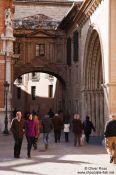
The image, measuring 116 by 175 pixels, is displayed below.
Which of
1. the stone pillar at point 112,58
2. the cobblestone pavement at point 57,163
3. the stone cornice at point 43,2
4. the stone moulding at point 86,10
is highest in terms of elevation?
the stone cornice at point 43,2

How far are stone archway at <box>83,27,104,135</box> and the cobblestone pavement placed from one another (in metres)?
13.2

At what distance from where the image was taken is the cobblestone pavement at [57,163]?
15.4 metres

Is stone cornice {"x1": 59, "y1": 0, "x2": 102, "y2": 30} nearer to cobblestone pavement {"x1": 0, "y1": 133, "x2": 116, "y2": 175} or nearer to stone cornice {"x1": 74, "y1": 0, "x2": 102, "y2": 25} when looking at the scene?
stone cornice {"x1": 74, "y1": 0, "x2": 102, "y2": 25}

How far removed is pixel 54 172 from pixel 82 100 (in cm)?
2340

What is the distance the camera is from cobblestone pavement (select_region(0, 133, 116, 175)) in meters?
15.4

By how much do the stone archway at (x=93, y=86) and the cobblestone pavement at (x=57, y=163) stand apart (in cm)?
1323

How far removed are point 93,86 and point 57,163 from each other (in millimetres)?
19958

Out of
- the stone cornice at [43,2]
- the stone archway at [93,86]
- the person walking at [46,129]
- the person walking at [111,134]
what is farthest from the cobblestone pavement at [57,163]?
the stone cornice at [43,2]

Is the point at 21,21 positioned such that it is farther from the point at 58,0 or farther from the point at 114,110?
the point at 114,110

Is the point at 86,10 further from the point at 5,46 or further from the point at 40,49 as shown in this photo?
the point at 40,49

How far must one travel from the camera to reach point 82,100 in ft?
126

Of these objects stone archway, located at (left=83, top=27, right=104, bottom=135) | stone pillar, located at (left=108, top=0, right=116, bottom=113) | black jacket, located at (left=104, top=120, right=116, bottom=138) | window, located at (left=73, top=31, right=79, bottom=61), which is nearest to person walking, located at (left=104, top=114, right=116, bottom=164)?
black jacket, located at (left=104, top=120, right=116, bottom=138)

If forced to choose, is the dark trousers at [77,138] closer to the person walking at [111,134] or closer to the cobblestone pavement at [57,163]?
the cobblestone pavement at [57,163]

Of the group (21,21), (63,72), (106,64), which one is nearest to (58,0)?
(21,21)
